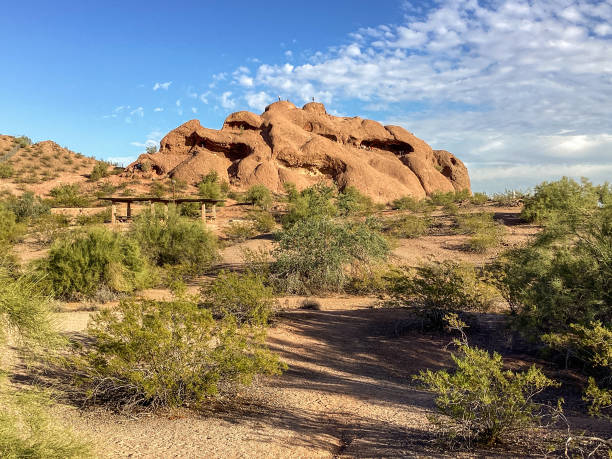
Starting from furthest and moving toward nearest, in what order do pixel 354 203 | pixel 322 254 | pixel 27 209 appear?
pixel 354 203 → pixel 27 209 → pixel 322 254

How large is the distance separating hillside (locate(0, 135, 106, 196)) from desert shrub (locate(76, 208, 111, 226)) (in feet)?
48.1

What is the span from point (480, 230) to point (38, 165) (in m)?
47.4

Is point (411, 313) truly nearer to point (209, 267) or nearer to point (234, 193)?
point (209, 267)

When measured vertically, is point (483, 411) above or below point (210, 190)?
below

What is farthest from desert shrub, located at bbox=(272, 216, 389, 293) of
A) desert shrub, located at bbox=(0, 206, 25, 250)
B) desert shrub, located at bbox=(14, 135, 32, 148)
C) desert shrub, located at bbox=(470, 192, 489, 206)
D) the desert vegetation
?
desert shrub, located at bbox=(14, 135, 32, 148)

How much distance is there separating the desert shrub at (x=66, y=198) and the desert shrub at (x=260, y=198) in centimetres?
1350

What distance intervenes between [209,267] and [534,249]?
12.1 m

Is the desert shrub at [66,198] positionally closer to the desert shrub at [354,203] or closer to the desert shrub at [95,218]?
the desert shrub at [95,218]

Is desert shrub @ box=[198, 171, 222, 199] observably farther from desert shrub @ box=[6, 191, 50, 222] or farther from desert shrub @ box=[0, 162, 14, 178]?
desert shrub @ box=[0, 162, 14, 178]

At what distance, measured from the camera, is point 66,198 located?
1435 inches

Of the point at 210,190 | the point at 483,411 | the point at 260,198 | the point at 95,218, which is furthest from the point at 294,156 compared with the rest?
the point at 483,411

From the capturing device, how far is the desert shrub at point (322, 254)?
1460 centimetres

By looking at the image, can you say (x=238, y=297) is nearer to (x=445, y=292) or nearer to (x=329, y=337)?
(x=329, y=337)

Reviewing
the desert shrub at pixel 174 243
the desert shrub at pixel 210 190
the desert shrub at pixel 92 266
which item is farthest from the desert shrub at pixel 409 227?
the desert shrub at pixel 210 190
